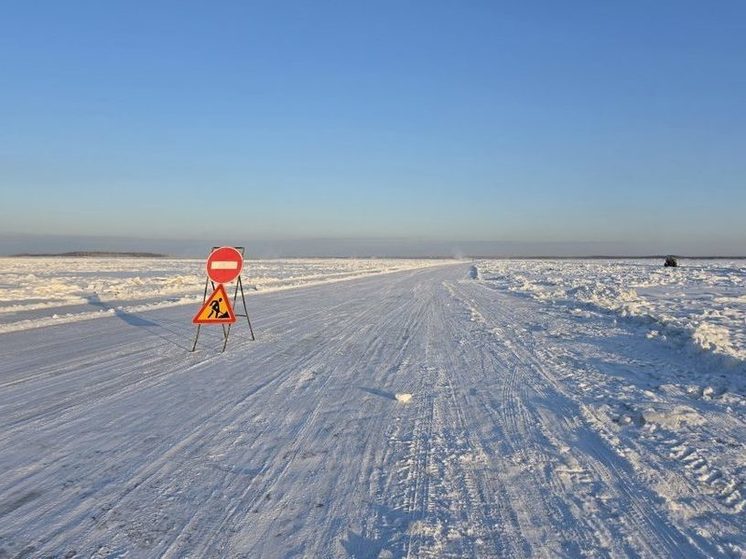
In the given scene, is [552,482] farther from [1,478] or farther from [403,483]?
[1,478]

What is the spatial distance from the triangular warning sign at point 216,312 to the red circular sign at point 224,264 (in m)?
0.21

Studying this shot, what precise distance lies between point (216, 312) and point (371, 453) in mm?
6163

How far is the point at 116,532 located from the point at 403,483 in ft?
6.48

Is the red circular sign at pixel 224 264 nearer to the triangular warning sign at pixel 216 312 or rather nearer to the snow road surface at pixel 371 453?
the triangular warning sign at pixel 216 312

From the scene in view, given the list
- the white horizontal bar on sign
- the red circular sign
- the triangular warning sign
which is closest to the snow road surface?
the triangular warning sign

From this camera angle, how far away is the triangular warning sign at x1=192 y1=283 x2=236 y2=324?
9.91 meters

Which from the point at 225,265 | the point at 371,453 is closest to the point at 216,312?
the point at 225,265

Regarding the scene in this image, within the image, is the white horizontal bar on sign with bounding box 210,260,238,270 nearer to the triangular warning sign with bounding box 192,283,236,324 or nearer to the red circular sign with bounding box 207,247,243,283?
the red circular sign with bounding box 207,247,243,283

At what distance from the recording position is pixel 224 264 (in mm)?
10117

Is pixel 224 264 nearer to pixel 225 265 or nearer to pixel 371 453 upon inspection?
pixel 225 265

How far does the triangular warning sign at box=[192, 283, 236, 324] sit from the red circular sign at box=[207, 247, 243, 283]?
0.70ft

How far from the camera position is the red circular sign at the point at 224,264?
10.0 metres

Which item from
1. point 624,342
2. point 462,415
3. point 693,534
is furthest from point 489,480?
point 624,342

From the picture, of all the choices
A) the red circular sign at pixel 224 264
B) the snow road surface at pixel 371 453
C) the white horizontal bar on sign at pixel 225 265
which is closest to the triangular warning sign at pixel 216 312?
the red circular sign at pixel 224 264
